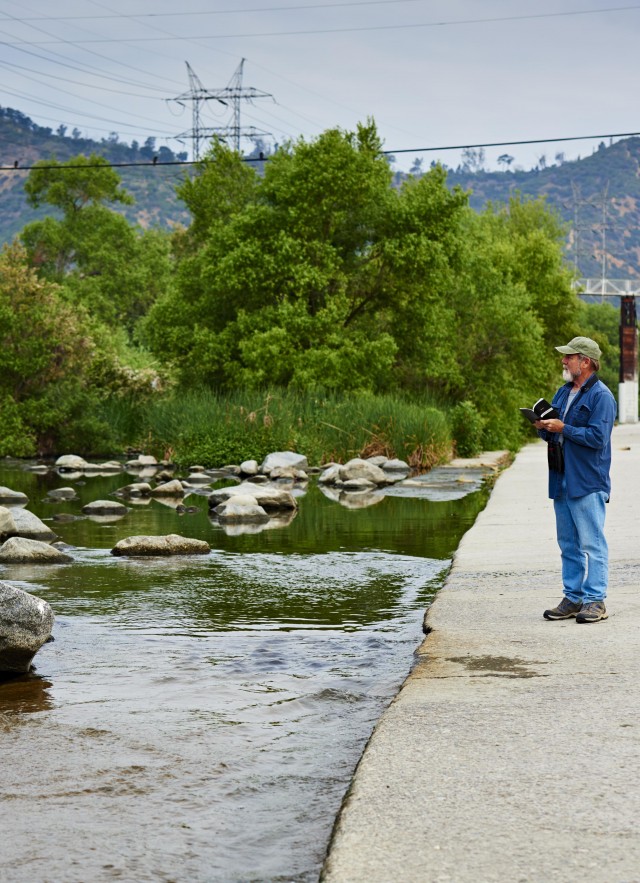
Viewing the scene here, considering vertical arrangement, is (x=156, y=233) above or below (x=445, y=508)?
above

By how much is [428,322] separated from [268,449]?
772cm

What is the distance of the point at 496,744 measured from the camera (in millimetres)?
5090

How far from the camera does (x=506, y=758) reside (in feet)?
16.0

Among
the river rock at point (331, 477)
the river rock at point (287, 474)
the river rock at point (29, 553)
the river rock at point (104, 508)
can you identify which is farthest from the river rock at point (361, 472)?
the river rock at point (29, 553)

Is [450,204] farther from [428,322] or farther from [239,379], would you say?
[239,379]

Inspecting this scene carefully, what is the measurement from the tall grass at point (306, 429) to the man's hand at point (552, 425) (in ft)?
65.1

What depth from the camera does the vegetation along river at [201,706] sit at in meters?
4.57

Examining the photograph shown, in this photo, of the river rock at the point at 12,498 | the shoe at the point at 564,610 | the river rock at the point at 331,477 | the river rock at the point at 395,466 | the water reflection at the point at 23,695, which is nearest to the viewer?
the water reflection at the point at 23,695

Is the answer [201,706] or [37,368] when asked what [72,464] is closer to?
[37,368]

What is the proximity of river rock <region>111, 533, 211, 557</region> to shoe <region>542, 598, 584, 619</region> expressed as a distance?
6.15 meters

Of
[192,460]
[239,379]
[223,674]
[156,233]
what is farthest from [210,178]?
[156,233]

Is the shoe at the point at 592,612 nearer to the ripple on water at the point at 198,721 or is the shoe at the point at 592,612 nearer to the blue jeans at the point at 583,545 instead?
the blue jeans at the point at 583,545

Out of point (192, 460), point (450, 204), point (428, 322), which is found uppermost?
point (450, 204)

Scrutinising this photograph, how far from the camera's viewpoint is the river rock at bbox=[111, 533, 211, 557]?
13.1 metres
